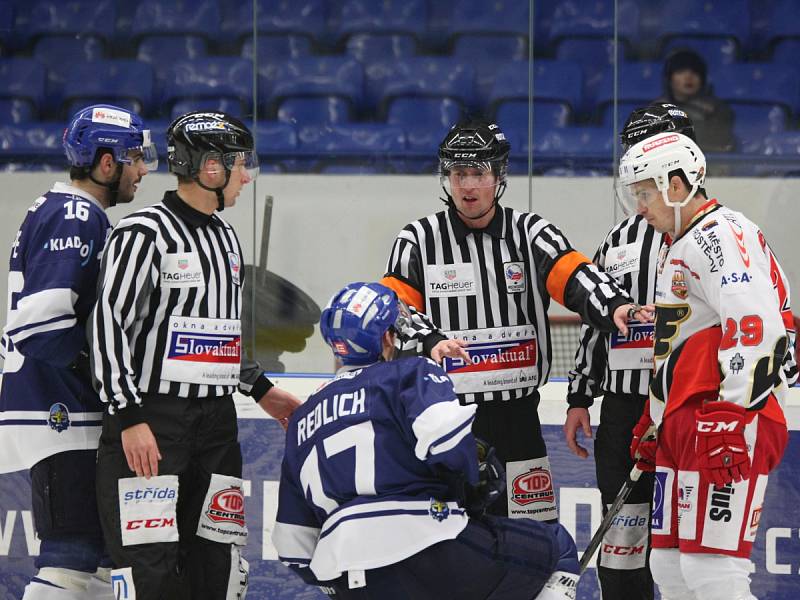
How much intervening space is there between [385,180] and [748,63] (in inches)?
Answer: 64.0

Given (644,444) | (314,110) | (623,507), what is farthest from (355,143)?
(644,444)

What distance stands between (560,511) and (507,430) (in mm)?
580

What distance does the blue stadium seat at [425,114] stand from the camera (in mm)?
4855

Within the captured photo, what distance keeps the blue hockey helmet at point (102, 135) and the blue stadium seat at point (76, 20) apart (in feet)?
7.99

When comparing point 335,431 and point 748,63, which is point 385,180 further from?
point 335,431

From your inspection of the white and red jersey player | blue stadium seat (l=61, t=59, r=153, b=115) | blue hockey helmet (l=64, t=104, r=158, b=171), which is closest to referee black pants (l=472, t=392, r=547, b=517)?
the white and red jersey player

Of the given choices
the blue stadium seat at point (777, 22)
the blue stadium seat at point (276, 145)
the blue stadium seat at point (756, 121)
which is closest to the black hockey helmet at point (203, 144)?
the blue stadium seat at point (276, 145)

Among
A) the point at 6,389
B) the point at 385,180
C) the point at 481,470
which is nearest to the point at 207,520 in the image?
the point at 6,389

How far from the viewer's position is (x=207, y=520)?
8.53 ft

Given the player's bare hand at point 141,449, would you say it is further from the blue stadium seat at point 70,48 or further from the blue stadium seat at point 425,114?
the blue stadium seat at point 70,48

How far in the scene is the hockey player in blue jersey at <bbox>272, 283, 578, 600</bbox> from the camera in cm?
203

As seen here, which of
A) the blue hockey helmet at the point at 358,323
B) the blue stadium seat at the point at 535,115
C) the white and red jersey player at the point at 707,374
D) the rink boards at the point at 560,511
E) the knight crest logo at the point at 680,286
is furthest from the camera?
the blue stadium seat at the point at 535,115

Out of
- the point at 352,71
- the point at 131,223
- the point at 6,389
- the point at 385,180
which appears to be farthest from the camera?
the point at 352,71

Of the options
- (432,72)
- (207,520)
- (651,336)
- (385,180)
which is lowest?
(207,520)
